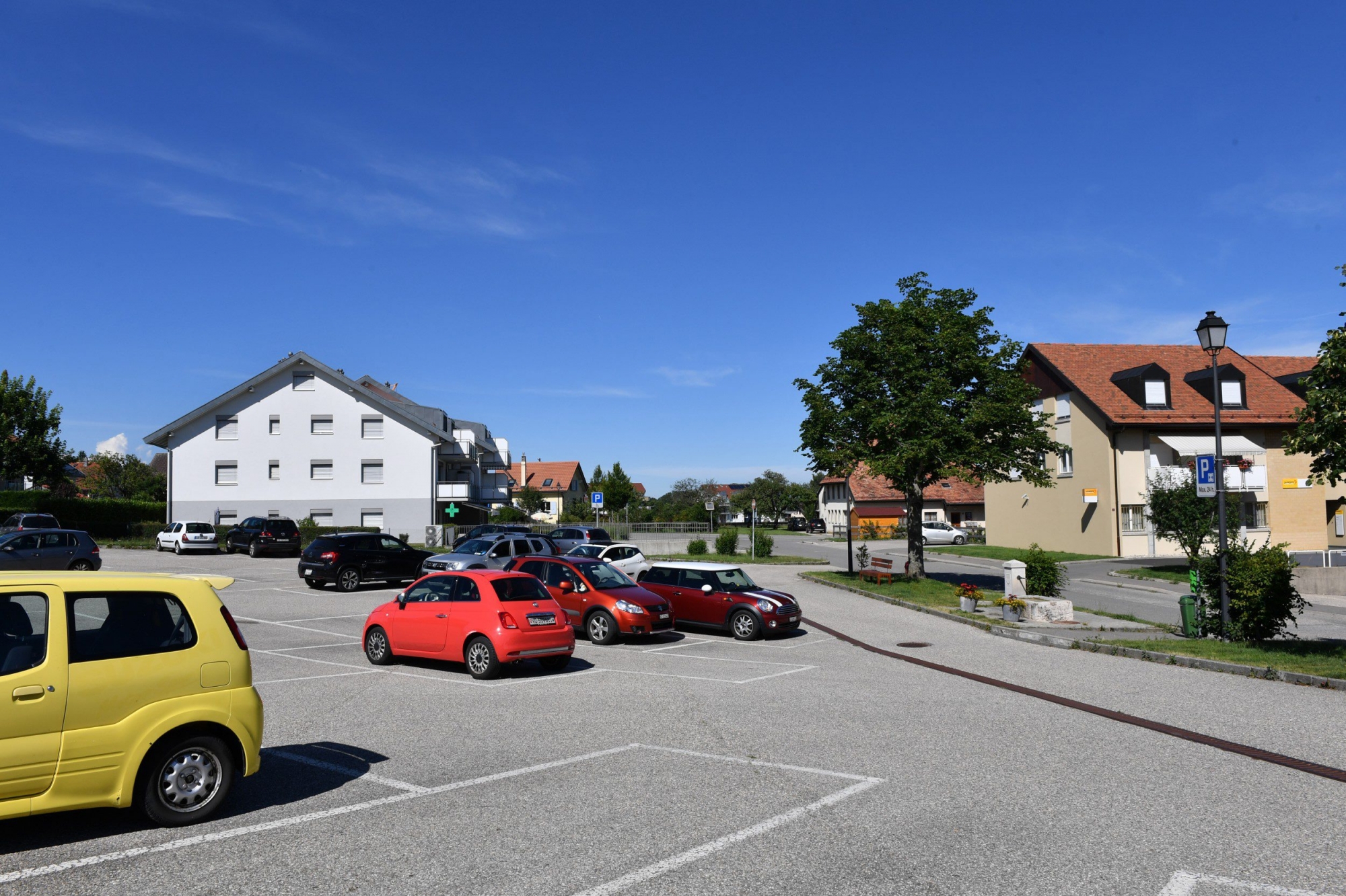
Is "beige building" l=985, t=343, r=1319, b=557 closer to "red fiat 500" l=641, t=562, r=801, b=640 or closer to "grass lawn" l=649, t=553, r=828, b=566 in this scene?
"grass lawn" l=649, t=553, r=828, b=566

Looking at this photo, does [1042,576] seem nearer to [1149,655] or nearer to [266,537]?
[1149,655]

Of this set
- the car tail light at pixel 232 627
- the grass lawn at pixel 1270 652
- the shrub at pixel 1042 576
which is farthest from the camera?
the shrub at pixel 1042 576

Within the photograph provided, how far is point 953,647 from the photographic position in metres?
16.5

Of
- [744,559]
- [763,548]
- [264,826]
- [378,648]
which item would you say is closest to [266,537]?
[744,559]

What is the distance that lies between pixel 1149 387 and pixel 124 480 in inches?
3207

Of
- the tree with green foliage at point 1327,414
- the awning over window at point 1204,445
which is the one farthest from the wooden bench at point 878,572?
the awning over window at point 1204,445

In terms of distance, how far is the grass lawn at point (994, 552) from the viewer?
1635 inches

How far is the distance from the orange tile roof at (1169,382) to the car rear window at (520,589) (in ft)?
116

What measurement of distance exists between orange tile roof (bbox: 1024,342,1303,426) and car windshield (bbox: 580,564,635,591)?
3124 cm

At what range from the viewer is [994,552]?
47.2 meters

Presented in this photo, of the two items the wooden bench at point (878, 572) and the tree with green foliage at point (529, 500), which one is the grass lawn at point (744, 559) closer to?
the wooden bench at point (878, 572)

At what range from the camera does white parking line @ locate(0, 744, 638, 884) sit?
17.1 feet

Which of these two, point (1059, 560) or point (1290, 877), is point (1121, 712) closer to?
point (1290, 877)

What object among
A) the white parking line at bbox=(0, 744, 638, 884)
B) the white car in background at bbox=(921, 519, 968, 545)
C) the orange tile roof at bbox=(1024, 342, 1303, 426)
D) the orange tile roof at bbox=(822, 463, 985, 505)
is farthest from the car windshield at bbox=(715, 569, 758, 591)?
the orange tile roof at bbox=(822, 463, 985, 505)
